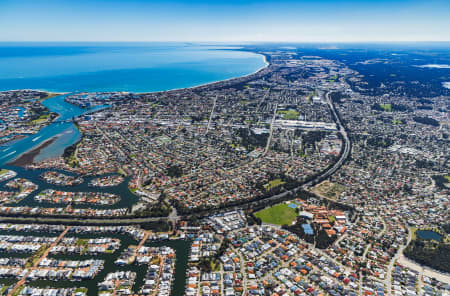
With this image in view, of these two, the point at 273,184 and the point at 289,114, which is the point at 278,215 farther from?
the point at 289,114

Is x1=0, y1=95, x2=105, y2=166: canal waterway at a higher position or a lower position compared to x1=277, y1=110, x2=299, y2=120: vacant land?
lower

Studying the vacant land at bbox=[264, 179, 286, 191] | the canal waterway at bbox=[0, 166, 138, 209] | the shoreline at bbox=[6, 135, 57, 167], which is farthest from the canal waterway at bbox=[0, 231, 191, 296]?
the shoreline at bbox=[6, 135, 57, 167]

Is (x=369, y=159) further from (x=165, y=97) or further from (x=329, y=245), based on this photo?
(x=165, y=97)

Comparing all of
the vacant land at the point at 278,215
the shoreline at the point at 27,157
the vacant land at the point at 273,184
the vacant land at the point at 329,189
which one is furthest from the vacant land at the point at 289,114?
the shoreline at the point at 27,157

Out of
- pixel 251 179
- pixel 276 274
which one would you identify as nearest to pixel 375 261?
pixel 276 274

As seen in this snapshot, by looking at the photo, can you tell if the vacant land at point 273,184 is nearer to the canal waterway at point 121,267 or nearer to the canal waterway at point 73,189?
the canal waterway at point 121,267

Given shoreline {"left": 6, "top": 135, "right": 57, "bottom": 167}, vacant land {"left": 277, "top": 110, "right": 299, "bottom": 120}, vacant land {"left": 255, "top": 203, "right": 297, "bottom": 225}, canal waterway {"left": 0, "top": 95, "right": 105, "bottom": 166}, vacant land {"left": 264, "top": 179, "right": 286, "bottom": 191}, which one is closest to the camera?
vacant land {"left": 255, "top": 203, "right": 297, "bottom": 225}

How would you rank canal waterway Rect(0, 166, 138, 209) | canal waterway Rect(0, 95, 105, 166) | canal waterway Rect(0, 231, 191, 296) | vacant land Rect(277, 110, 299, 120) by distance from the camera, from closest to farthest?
canal waterway Rect(0, 231, 191, 296)
canal waterway Rect(0, 166, 138, 209)
canal waterway Rect(0, 95, 105, 166)
vacant land Rect(277, 110, 299, 120)

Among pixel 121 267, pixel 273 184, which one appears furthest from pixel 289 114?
pixel 121 267

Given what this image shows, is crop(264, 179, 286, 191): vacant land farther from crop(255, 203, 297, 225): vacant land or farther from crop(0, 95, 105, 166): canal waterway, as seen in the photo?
crop(0, 95, 105, 166): canal waterway
